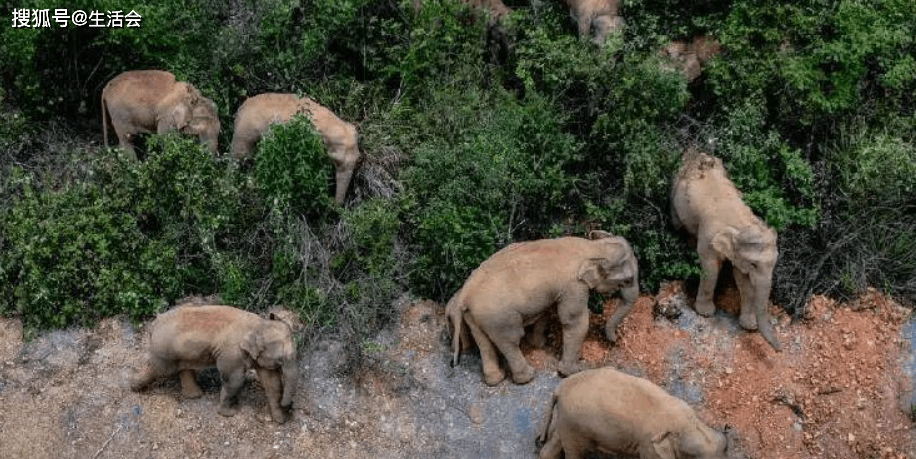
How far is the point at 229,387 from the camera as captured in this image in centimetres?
989

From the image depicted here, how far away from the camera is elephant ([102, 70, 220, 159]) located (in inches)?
456

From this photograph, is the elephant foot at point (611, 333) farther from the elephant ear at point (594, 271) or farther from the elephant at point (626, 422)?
the elephant at point (626, 422)

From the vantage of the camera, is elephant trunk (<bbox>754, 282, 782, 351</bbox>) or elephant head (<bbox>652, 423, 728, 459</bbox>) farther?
elephant trunk (<bbox>754, 282, 782, 351</bbox>)

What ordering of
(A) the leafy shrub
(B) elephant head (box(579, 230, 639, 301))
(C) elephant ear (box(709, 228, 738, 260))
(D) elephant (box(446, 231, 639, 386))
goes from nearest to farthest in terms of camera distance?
(D) elephant (box(446, 231, 639, 386)) → (B) elephant head (box(579, 230, 639, 301)) → (C) elephant ear (box(709, 228, 738, 260)) → (A) the leafy shrub

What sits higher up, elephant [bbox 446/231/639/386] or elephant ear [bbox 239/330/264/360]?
elephant [bbox 446/231/639/386]

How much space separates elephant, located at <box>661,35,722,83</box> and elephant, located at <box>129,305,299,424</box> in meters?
4.98

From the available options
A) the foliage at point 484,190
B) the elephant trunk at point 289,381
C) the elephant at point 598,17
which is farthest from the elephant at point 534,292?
the elephant at point 598,17

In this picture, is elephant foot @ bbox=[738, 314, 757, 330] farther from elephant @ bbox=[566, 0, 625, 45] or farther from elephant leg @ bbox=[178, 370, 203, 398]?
elephant leg @ bbox=[178, 370, 203, 398]

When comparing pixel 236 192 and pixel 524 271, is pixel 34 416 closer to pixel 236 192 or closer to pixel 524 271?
pixel 236 192

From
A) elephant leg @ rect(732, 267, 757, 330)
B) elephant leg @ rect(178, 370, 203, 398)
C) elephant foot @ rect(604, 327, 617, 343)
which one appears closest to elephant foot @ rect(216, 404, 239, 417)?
elephant leg @ rect(178, 370, 203, 398)

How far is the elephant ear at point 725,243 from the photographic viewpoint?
10336mm

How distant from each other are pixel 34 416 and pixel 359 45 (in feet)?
17.4

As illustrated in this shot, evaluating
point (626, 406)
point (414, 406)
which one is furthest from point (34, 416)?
point (626, 406)

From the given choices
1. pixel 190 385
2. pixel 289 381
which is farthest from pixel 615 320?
pixel 190 385
